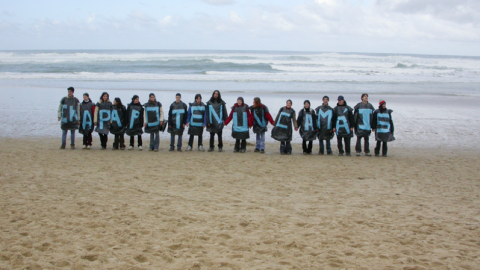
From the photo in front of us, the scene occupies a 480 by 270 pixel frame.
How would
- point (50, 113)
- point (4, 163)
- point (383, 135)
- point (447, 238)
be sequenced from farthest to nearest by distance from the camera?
1. point (50, 113)
2. point (383, 135)
3. point (4, 163)
4. point (447, 238)

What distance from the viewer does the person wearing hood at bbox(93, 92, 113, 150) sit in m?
10.9

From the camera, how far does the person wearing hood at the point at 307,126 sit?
1076cm

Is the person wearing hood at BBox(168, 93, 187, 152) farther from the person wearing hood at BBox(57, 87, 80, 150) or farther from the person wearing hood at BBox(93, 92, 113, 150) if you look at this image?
the person wearing hood at BBox(57, 87, 80, 150)

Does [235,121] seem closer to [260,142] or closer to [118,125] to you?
[260,142]

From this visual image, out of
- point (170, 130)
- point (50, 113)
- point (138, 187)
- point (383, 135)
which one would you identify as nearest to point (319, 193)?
point (138, 187)

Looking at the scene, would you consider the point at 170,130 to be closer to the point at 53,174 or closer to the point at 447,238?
the point at 53,174

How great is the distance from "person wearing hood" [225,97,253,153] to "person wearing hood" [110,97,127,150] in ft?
8.95

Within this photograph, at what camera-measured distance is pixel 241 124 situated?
10984 mm

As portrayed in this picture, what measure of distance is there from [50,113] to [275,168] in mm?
10882

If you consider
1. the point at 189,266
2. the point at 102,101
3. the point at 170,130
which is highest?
the point at 102,101

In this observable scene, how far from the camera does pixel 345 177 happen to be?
8062mm

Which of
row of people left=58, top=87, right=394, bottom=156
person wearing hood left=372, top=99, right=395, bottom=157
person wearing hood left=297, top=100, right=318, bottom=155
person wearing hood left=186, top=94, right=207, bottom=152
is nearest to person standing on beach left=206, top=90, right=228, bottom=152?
row of people left=58, top=87, right=394, bottom=156

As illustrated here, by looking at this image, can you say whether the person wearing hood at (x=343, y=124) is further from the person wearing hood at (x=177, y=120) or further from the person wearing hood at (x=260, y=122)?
the person wearing hood at (x=177, y=120)

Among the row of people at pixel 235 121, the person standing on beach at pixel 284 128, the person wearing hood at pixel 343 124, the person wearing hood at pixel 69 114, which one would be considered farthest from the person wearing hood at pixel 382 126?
the person wearing hood at pixel 69 114
